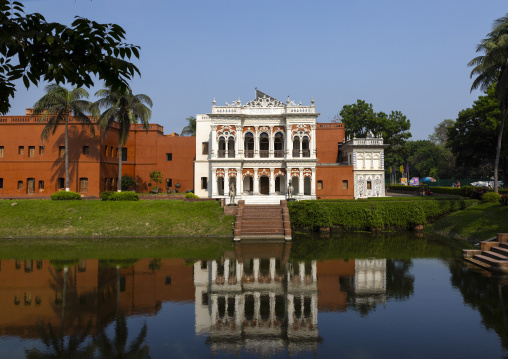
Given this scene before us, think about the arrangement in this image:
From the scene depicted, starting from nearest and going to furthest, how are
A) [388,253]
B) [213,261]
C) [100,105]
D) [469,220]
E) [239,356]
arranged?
[239,356], [213,261], [388,253], [469,220], [100,105]

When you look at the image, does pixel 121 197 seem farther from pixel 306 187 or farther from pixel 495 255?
pixel 495 255

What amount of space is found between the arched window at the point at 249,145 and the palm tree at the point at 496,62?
19364mm

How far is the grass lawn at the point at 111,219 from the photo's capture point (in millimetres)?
26984

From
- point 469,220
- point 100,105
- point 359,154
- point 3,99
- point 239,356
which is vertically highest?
point 100,105

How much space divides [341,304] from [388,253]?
942 centimetres

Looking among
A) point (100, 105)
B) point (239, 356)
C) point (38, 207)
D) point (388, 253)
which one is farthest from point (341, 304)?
point (100, 105)

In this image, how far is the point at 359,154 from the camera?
4291 cm

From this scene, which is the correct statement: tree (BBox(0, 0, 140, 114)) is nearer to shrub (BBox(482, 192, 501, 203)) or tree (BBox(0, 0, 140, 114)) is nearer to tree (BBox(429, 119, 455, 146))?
shrub (BBox(482, 192, 501, 203))

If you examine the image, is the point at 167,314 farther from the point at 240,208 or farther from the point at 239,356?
the point at 240,208

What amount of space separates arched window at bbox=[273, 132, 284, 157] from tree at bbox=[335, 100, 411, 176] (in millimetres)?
20826

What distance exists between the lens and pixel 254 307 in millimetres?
12016

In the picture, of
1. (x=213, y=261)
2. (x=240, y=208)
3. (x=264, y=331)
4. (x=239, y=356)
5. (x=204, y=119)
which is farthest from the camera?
(x=204, y=119)

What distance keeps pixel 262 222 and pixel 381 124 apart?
113 feet

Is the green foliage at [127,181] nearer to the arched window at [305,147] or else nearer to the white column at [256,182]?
the white column at [256,182]
